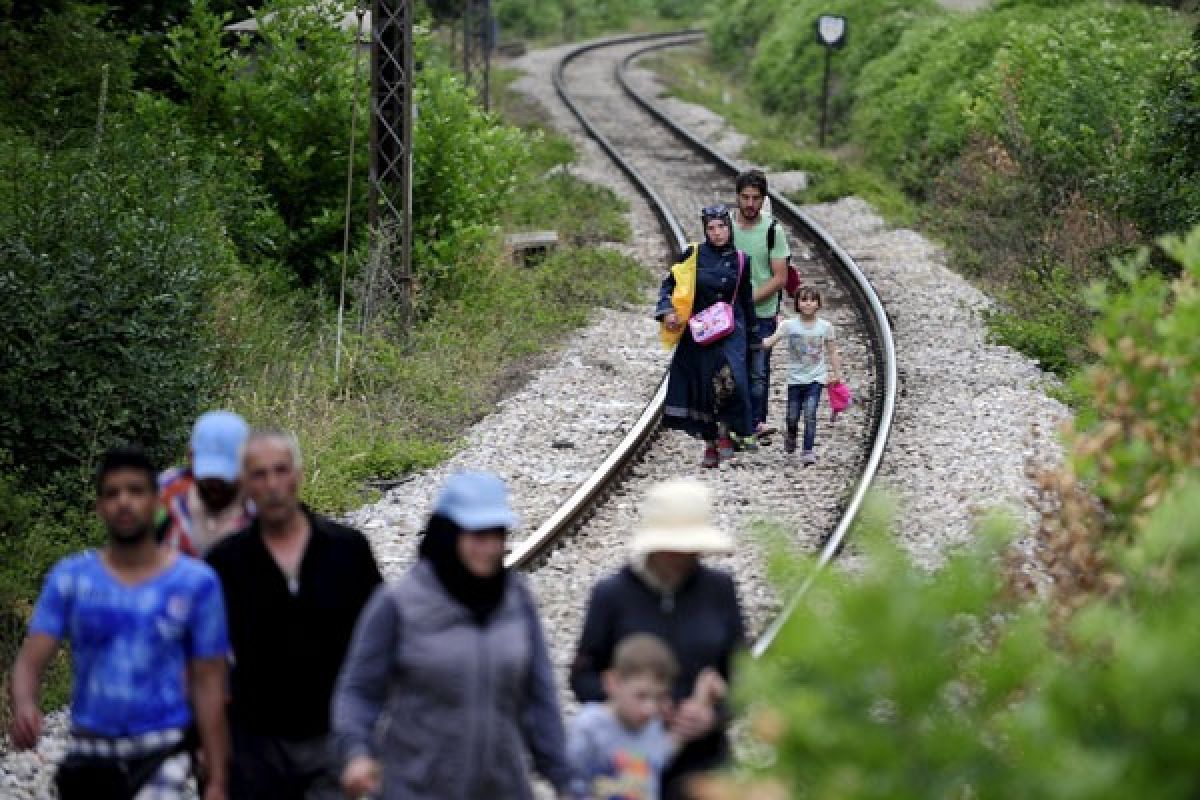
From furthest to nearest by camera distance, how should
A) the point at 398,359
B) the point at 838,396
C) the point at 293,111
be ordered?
1. the point at 293,111
2. the point at 398,359
3. the point at 838,396

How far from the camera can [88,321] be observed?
1198cm

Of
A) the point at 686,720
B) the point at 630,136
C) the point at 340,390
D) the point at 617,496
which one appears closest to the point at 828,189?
the point at 630,136

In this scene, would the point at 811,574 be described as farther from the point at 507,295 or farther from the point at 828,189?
the point at 828,189

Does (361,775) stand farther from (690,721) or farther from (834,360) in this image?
(834,360)

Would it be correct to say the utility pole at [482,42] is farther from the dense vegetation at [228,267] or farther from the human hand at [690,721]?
the human hand at [690,721]

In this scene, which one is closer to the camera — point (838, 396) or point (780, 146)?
point (838, 396)

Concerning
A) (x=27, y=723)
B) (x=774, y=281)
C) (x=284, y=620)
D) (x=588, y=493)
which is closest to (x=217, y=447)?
(x=284, y=620)

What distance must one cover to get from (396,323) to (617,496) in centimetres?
506

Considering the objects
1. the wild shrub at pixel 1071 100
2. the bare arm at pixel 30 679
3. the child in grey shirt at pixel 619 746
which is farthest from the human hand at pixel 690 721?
the wild shrub at pixel 1071 100

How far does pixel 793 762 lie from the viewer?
3893mm

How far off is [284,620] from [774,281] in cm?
724

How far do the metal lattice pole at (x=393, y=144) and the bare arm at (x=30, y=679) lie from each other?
34.6 ft

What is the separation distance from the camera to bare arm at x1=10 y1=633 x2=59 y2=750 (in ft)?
19.1

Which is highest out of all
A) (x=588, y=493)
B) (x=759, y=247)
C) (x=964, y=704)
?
(x=759, y=247)
